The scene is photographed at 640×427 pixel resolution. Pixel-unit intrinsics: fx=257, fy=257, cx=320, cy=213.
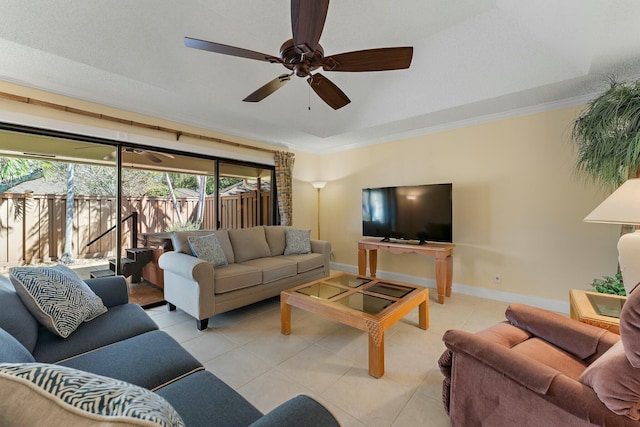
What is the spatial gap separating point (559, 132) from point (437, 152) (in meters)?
1.34

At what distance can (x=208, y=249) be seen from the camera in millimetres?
3010

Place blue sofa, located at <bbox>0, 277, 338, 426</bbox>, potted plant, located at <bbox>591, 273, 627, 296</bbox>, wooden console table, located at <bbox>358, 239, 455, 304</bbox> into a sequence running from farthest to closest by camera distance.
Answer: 1. wooden console table, located at <bbox>358, 239, 455, 304</bbox>
2. potted plant, located at <bbox>591, 273, 627, 296</bbox>
3. blue sofa, located at <bbox>0, 277, 338, 426</bbox>

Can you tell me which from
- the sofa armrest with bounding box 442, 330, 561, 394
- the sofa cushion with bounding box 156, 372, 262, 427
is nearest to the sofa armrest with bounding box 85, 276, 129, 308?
the sofa cushion with bounding box 156, 372, 262, 427

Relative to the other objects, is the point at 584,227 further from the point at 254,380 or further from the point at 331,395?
the point at 254,380

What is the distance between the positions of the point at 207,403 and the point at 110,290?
153cm

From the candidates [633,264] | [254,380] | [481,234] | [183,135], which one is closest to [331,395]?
[254,380]

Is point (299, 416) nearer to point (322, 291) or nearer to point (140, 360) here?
point (140, 360)

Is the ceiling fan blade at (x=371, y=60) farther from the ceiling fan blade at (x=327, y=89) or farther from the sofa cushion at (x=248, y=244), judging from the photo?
the sofa cushion at (x=248, y=244)

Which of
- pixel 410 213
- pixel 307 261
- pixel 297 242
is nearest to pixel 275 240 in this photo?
pixel 297 242

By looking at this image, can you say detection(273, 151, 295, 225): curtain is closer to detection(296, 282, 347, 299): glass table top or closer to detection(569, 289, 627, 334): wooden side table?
detection(296, 282, 347, 299): glass table top

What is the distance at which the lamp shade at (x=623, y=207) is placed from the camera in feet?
4.83

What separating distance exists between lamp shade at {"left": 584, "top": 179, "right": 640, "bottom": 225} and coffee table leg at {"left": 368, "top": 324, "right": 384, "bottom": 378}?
1.58m

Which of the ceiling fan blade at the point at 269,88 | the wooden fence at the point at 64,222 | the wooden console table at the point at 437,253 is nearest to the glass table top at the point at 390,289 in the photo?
the wooden console table at the point at 437,253

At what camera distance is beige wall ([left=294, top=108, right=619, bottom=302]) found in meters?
2.92
